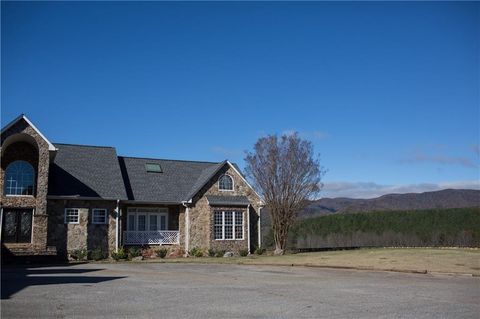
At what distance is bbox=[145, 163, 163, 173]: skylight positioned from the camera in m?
39.8

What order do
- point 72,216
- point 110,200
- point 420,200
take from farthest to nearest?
point 420,200
point 110,200
point 72,216

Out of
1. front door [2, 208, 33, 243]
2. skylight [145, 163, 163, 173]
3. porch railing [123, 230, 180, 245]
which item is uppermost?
skylight [145, 163, 163, 173]

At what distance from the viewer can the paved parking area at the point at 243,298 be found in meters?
10.3

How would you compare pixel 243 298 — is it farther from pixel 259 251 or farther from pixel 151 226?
pixel 151 226

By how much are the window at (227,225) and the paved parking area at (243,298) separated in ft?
61.4

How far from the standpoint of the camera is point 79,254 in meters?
31.4

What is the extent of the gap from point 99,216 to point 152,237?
4.22m

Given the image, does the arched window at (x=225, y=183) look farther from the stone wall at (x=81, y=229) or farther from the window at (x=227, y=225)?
the stone wall at (x=81, y=229)

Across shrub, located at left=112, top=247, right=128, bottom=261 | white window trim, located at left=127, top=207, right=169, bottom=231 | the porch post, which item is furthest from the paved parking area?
white window trim, located at left=127, top=207, right=169, bottom=231

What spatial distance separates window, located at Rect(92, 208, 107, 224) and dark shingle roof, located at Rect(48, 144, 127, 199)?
95cm

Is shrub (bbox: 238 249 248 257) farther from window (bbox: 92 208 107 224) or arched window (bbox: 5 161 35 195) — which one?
arched window (bbox: 5 161 35 195)

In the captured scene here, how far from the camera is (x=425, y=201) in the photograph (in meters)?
69.9

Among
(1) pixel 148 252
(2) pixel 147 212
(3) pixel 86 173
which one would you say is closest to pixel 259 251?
(1) pixel 148 252

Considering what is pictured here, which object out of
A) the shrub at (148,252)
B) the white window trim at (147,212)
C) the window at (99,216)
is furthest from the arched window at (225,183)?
the window at (99,216)
